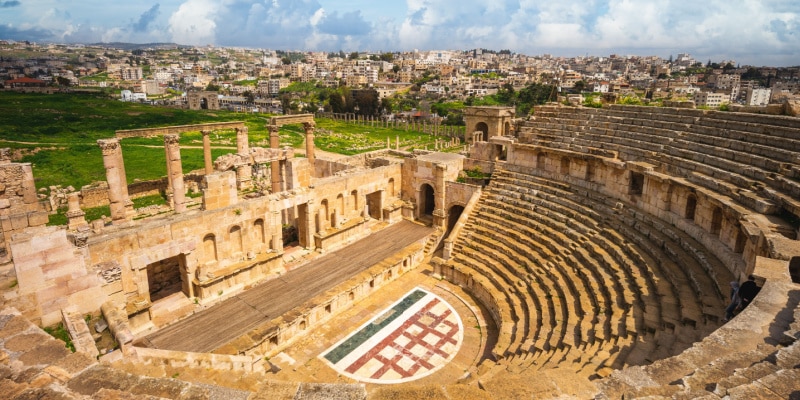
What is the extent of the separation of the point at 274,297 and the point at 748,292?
13.9 m

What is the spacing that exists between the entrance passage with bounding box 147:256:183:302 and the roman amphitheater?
79 millimetres

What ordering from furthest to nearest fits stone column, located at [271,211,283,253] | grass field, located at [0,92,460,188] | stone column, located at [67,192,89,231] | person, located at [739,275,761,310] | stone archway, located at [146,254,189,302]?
grass field, located at [0,92,460,188]
stone column, located at [67,192,89,231]
stone column, located at [271,211,283,253]
stone archway, located at [146,254,189,302]
person, located at [739,275,761,310]

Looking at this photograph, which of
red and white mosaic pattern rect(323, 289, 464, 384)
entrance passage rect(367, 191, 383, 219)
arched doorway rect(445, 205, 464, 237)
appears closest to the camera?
red and white mosaic pattern rect(323, 289, 464, 384)

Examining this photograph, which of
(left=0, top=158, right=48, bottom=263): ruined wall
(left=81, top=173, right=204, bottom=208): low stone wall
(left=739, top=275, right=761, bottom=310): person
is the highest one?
(left=0, top=158, right=48, bottom=263): ruined wall

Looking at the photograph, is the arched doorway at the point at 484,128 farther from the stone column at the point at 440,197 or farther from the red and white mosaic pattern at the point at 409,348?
the red and white mosaic pattern at the point at 409,348

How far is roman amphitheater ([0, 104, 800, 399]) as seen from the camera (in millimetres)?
7219

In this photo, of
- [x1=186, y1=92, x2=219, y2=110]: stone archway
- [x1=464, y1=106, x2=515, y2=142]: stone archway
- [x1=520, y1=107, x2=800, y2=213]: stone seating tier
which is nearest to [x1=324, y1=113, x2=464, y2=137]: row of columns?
[x1=464, y1=106, x2=515, y2=142]: stone archway

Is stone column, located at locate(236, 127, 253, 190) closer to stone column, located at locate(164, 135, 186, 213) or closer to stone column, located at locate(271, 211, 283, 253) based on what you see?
stone column, located at locate(164, 135, 186, 213)

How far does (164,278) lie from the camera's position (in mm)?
17156

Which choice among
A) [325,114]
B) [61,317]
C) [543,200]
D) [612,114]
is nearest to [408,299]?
[543,200]

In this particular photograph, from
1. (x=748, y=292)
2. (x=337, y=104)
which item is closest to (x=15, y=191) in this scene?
(x=748, y=292)

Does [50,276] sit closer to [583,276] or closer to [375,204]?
[583,276]

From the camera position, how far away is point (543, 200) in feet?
64.4

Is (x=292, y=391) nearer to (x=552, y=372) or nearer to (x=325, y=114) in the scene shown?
(x=552, y=372)
